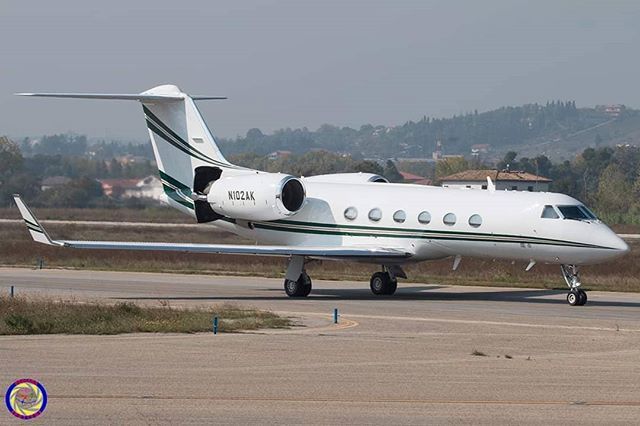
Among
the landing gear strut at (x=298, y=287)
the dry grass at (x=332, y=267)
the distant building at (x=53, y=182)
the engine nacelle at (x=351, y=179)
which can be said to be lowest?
the dry grass at (x=332, y=267)

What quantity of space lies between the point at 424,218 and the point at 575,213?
3781mm

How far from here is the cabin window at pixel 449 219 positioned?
99.1 feet

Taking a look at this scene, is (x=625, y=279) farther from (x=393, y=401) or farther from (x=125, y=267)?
(x=393, y=401)

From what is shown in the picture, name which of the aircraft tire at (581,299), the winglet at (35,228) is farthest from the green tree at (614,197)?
the winglet at (35,228)

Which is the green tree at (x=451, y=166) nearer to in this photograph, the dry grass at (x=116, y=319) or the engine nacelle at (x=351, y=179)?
the engine nacelle at (x=351, y=179)

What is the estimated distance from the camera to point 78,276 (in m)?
37.8

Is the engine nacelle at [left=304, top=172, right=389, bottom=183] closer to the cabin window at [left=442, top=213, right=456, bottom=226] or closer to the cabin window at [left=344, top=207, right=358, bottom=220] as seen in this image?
the cabin window at [left=344, top=207, right=358, bottom=220]

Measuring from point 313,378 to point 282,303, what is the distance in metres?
12.8

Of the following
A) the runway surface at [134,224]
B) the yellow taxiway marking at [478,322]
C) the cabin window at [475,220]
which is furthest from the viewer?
the runway surface at [134,224]

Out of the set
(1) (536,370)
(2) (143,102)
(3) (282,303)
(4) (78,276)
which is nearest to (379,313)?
(3) (282,303)

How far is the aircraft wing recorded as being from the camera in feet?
97.6

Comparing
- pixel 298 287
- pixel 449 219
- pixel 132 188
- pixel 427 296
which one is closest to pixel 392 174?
pixel 132 188

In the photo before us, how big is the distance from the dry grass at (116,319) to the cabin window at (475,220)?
22.3 feet

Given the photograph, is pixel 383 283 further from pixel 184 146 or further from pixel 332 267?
pixel 332 267
